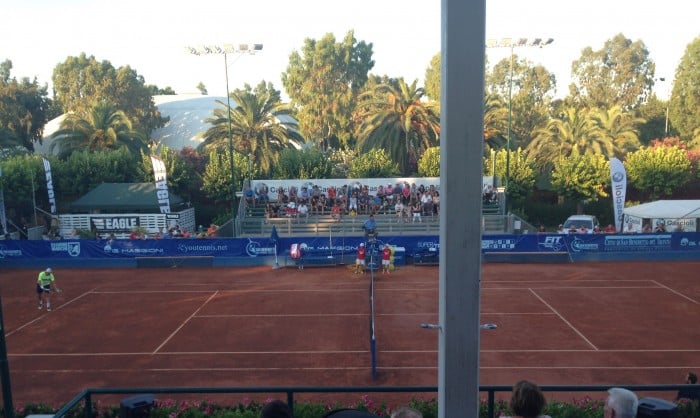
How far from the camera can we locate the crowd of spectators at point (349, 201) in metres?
33.9

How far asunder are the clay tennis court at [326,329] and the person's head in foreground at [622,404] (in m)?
8.88

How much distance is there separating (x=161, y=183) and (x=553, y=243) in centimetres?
2340

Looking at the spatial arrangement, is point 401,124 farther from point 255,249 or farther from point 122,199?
point 122,199

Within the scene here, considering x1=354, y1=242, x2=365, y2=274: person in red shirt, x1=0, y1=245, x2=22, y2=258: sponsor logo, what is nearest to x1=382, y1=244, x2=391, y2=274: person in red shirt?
x1=354, y1=242, x2=365, y2=274: person in red shirt

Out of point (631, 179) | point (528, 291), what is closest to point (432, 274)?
point (528, 291)

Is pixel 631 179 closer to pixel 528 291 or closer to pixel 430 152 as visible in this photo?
pixel 430 152

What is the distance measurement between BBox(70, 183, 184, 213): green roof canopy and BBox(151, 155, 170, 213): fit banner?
301cm

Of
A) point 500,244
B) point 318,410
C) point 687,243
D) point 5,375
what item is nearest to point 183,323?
point 318,410

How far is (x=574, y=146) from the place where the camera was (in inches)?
1638

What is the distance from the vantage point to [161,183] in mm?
33094

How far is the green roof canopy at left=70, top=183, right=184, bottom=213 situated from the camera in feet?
119

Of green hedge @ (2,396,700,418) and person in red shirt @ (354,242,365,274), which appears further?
person in red shirt @ (354,242,365,274)

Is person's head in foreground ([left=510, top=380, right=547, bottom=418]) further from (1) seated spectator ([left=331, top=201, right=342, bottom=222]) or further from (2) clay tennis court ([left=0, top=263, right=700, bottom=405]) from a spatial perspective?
(1) seated spectator ([left=331, top=201, right=342, bottom=222])

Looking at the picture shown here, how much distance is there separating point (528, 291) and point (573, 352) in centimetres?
702
